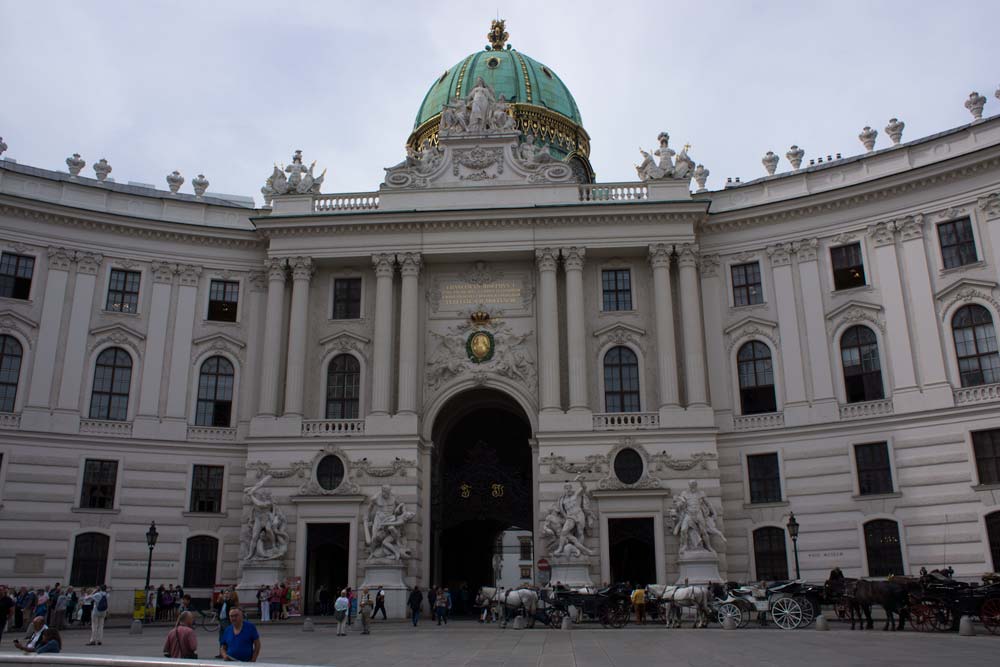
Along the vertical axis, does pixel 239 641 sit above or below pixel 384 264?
below

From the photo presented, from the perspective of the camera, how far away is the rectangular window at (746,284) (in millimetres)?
40281

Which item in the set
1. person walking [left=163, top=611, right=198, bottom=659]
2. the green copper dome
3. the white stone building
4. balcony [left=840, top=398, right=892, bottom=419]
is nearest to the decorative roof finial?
the green copper dome

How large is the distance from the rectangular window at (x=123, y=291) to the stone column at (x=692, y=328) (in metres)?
25.2

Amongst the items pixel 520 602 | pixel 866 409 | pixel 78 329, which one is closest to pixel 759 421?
pixel 866 409

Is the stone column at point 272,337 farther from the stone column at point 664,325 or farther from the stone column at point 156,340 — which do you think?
the stone column at point 664,325

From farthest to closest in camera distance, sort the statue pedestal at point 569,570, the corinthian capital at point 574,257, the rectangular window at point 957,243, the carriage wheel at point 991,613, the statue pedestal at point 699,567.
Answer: the corinthian capital at point 574,257 < the rectangular window at point 957,243 < the statue pedestal at point 569,570 < the statue pedestal at point 699,567 < the carriage wheel at point 991,613

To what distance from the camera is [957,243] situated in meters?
36.1

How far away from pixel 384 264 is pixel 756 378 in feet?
58.2

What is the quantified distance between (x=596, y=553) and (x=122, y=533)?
20.2 meters

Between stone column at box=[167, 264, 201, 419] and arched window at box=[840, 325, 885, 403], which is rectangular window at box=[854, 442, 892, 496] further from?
stone column at box=[167, 264, 201, 419]

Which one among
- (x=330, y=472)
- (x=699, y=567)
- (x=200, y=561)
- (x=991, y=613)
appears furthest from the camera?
(x=200, y=561)

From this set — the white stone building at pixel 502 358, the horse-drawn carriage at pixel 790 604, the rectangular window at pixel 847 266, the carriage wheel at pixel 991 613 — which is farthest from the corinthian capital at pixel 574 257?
the carriage wheel at pixel 991 613

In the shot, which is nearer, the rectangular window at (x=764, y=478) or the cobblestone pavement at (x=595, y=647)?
the cobblestone pavement at (x=595, y=647)

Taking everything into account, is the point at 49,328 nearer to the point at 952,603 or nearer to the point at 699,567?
the point at 699,567
